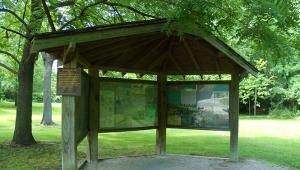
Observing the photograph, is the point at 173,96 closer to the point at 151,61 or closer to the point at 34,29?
the point at 151,61

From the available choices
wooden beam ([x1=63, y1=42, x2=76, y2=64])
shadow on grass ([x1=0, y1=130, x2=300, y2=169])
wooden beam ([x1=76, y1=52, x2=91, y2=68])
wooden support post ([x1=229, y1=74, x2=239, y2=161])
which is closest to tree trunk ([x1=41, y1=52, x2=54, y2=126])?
shadow on grass ([x1=0, y1=130, x2=300, y2=169])

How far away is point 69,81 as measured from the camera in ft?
25.5

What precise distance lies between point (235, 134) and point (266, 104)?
35896 mm

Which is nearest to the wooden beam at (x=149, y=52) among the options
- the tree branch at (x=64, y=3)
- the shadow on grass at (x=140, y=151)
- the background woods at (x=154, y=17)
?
the background woods at (x=154, y=17)

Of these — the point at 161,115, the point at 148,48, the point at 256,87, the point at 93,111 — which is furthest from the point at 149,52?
the point at 256,87

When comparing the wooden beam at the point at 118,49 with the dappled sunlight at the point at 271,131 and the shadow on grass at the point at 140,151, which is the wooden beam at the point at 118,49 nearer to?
the shadow on grass at the point at 140,151

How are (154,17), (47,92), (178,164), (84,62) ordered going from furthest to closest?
(47,92), (154,17), (178,164), (84,62)

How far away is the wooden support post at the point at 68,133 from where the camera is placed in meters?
7.81

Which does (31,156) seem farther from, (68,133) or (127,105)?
(68,133)

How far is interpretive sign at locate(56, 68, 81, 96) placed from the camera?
771cm

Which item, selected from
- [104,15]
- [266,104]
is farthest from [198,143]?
[266,104]

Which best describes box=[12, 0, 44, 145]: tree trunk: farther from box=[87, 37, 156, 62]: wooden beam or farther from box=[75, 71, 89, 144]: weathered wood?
box=[75, 71, 89, 144]: weathered wood

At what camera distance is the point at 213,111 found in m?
11.9

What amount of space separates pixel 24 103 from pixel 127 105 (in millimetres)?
4156
